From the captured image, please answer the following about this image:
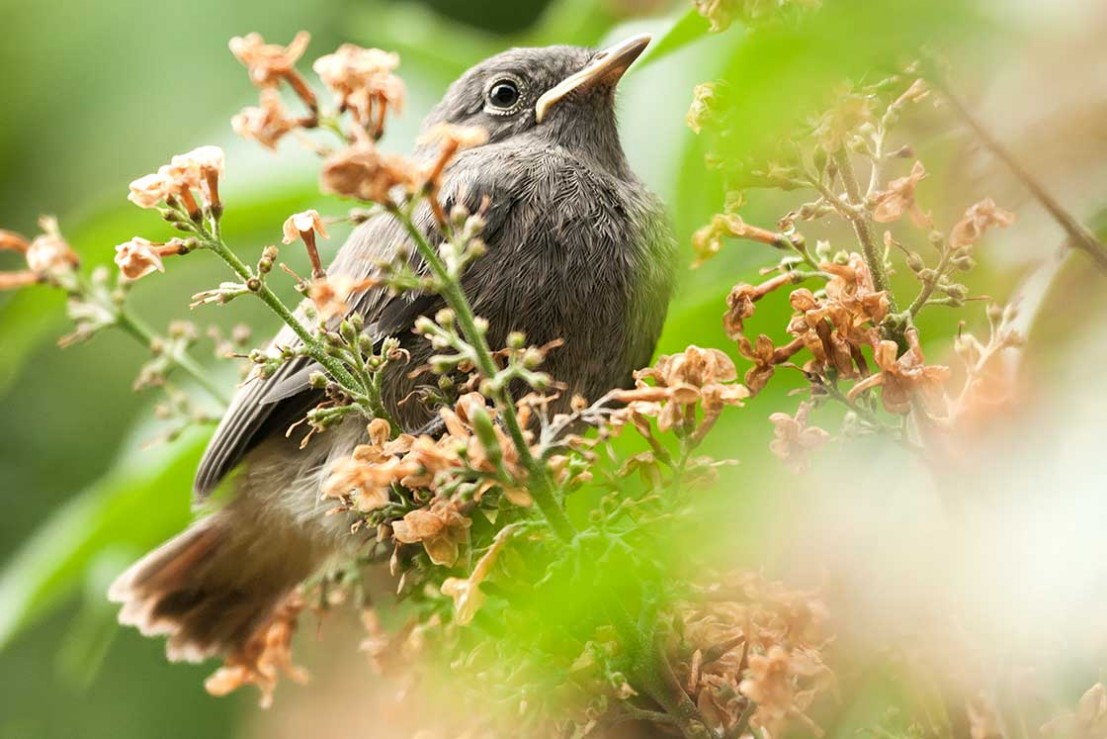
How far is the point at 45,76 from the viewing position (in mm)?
5844

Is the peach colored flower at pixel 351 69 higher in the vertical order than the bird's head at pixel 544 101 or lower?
higher

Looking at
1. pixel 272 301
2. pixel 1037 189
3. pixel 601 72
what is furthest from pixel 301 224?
pixel 601 72

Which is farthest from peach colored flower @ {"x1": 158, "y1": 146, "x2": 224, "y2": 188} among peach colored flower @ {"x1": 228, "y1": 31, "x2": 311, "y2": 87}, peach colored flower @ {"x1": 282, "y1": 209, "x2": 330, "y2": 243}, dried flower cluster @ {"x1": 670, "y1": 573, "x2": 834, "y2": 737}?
dried flower cluster @ {"x1": 670, "y1": 573, "x2": 834, "y2": 737}

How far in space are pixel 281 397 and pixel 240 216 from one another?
2.25 feet

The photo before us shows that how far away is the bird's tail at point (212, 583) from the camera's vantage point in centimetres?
344

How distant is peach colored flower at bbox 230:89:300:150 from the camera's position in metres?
1.67

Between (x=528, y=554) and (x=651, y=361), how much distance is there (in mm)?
1347

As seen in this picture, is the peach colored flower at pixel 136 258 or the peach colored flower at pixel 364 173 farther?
the peach colored flower at pixel 136 258

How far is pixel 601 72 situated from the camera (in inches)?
122

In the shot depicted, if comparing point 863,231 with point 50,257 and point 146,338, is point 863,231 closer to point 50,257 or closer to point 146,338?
point 50,257

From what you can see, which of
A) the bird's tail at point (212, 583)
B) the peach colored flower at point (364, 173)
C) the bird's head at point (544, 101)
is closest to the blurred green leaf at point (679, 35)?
the bird's head at point (544, 101)

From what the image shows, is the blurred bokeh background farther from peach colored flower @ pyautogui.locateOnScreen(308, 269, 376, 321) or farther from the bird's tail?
peach colored flower @ pyautogui.locateOnScreen(308, 269, 376, 321)

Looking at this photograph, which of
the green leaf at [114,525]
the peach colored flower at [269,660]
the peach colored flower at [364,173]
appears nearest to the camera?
the peach colored flower at [364,173]

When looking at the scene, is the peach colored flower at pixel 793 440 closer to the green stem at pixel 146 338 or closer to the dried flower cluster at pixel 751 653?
the dried flower cluster at pixel 751 653
